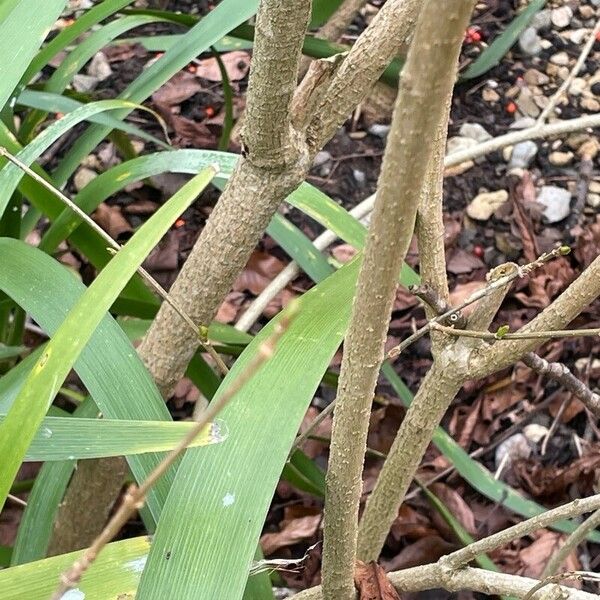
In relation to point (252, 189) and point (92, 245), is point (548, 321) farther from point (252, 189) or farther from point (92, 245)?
point (92, 245)

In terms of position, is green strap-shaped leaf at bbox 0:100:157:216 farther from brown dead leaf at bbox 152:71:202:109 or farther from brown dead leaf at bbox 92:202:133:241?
brown dead leaf at bbox 152:71:202:109

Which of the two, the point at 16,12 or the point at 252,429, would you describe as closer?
the point at 252,429

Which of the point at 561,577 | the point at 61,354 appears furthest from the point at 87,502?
the point at 561,577

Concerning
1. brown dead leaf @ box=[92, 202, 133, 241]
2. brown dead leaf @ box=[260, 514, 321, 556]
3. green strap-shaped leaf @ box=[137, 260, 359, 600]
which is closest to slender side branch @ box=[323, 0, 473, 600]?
green strap-shaped leaf @ box=[137, 260, 359, 600]

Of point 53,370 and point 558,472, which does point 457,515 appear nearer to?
point 558,472

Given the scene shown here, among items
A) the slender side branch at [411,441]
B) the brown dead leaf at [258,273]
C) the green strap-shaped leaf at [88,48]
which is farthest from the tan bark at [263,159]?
the brown dead leaf at [258,273]

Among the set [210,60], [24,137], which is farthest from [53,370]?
[210,60]
